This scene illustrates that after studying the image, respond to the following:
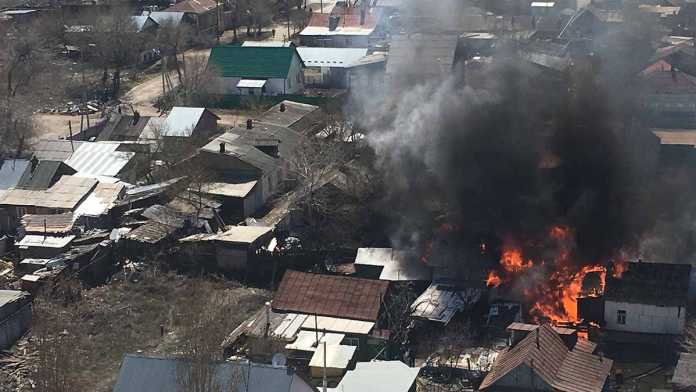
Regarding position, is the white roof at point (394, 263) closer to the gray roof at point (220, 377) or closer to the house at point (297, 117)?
the gray roof at point (220, 377)

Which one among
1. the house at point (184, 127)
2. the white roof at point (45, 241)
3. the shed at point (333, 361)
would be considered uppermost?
the house at point (184, 127)

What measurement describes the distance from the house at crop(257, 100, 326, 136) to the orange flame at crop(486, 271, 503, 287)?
12729 mm

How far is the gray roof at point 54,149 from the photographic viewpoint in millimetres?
35531

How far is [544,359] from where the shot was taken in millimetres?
21359

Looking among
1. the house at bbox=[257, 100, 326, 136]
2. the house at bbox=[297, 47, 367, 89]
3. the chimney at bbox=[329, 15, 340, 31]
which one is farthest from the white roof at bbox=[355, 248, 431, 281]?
the chimney at bbox=[329, 15, 340, 31]

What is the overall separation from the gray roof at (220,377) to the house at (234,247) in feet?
31.7

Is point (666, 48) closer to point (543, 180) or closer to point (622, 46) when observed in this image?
point (622, 46)

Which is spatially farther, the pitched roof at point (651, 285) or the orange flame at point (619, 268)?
the orange flame at point (619, 268)

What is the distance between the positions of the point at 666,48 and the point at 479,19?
36.3 feet

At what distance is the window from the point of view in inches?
973

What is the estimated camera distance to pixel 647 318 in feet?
80.5

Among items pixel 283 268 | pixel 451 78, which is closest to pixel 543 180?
pixel 283 268

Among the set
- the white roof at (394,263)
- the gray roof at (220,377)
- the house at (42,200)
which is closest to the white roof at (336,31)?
the house at (42,200)

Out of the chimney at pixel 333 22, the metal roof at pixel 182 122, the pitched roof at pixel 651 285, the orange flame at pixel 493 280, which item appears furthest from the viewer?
the chimney at pixel 333 22
